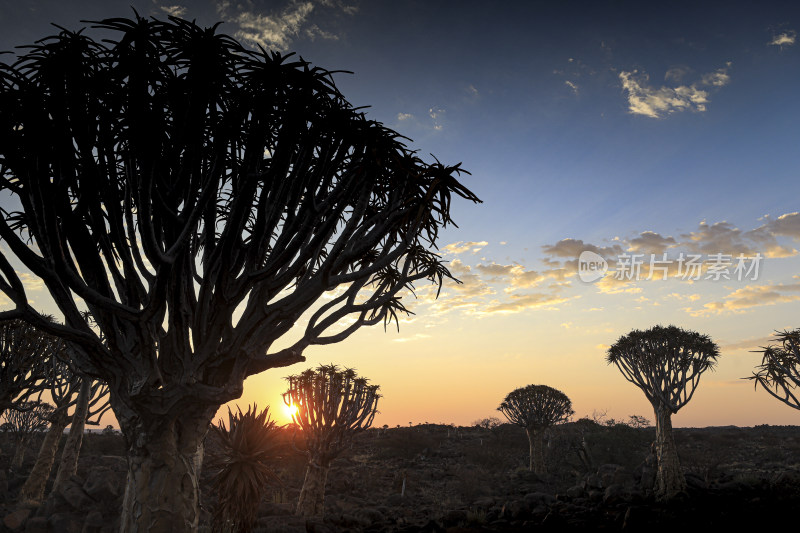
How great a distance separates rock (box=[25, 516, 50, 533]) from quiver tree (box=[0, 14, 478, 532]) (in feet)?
38.3

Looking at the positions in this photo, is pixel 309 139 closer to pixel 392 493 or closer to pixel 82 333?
pixel 82 333

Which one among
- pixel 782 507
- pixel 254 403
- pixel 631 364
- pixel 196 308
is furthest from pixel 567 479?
pixel 196 308

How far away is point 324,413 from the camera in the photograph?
17.1 metres

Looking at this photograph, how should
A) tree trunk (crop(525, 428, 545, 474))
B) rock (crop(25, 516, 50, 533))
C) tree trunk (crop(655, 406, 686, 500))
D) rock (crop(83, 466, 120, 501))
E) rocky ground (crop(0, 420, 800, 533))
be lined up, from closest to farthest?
1. rocky ground (crop(0, 420, 800, 533))
2. rock (crop(25, 516, 50, 533))
3. rock (crop(83, 466, 120, 501))
4. tree trunk (crop(655, 406, 686, 500))
5. tree trunk (crop(525, 428, 545, 474))

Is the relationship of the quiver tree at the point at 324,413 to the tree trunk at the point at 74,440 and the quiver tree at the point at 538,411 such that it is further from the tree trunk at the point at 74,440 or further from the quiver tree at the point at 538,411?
the quiver tree at the point at 538,411

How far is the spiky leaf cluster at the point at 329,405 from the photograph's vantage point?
54.4 feet

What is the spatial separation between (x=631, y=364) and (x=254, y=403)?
53.7 ft

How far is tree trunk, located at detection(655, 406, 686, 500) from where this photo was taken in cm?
1636

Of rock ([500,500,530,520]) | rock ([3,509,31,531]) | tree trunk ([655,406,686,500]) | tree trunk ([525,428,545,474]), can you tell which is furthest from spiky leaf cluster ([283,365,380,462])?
tree trunk ([525,428,545,474])

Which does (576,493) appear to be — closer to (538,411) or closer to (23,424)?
(538,411)

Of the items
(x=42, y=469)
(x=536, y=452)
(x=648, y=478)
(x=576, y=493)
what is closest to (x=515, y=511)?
(x=576, y=493)

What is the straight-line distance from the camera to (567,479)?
1059 inches

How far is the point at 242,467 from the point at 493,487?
56.7ft

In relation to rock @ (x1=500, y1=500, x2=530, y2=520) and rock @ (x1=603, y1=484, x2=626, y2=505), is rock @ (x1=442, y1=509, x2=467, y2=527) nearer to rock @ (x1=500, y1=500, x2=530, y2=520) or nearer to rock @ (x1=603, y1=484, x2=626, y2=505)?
rock @ (x1=500, y1=500, x2=530, y2=520)
